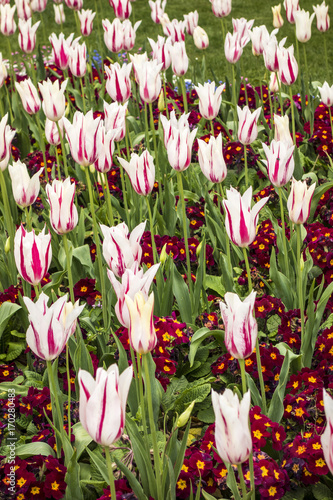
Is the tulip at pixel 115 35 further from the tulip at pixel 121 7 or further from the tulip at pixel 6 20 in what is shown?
the tulip at pixel 6 20

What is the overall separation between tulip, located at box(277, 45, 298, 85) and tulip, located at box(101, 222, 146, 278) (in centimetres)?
188

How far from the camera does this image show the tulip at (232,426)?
138 centimetres

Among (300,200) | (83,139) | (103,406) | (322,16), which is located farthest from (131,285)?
(322,16)

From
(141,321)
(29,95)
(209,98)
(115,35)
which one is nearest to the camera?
(141,321)

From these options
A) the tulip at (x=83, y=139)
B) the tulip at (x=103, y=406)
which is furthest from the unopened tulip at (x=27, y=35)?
the tulip at (x=103, y=406)

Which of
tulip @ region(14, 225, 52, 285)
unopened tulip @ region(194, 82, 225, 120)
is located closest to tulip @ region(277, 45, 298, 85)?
unopened tulip @ region(194, 82, 225, 120)

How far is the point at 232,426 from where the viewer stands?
138 centimetres

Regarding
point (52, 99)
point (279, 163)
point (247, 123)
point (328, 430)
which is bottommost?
point (328, 430)

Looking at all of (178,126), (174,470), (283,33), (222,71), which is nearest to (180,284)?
(178,126)

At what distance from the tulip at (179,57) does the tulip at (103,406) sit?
282 centimetres

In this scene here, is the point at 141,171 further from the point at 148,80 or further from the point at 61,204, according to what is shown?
the point at 148,80

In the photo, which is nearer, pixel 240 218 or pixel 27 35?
pixel 240 218

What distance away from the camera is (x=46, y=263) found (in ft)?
6.95

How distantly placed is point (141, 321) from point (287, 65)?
2.40 metres
